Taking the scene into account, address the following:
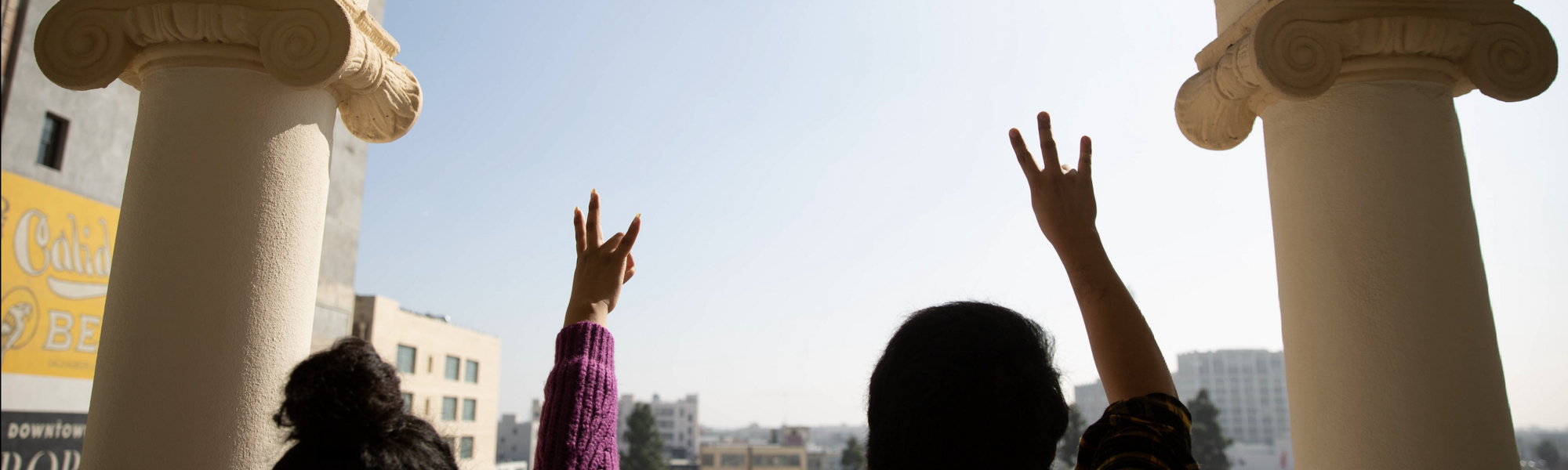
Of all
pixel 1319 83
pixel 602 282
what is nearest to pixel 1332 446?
pixel 1319 83

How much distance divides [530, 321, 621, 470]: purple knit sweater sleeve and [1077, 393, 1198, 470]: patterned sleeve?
3.22 ft

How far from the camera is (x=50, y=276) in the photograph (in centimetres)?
1602

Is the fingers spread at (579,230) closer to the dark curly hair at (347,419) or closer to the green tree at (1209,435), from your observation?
the dark curly hair at (347,419)

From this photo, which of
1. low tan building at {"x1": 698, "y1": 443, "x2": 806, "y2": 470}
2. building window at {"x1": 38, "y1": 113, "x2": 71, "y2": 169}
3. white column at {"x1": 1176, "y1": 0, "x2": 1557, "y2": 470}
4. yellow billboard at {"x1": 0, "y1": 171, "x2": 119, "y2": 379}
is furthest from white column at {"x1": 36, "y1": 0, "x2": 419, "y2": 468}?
low tan building at {"x1": 698, "y1": 443, "x2": 806, "y2": 470}

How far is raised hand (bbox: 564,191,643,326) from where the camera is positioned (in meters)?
2.37

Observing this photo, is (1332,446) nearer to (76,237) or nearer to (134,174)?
(134,174)

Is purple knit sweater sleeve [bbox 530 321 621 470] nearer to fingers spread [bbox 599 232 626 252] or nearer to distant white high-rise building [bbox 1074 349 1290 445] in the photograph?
fingers spread [bbox 599 232 626 252]

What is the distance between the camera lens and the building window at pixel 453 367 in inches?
1973

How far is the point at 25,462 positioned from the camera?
51.4ft

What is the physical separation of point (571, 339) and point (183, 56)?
7.28ft

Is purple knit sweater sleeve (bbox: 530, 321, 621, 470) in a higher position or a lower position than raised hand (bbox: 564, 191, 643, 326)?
lower

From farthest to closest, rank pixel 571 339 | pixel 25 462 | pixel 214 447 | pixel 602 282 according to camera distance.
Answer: pixel 25 462 → pixel 214 447 → pixel 602 282 → pixel 571 339

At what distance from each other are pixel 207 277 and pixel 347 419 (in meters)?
1.83

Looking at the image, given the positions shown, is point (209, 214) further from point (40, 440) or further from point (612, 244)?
point (40, 440)
